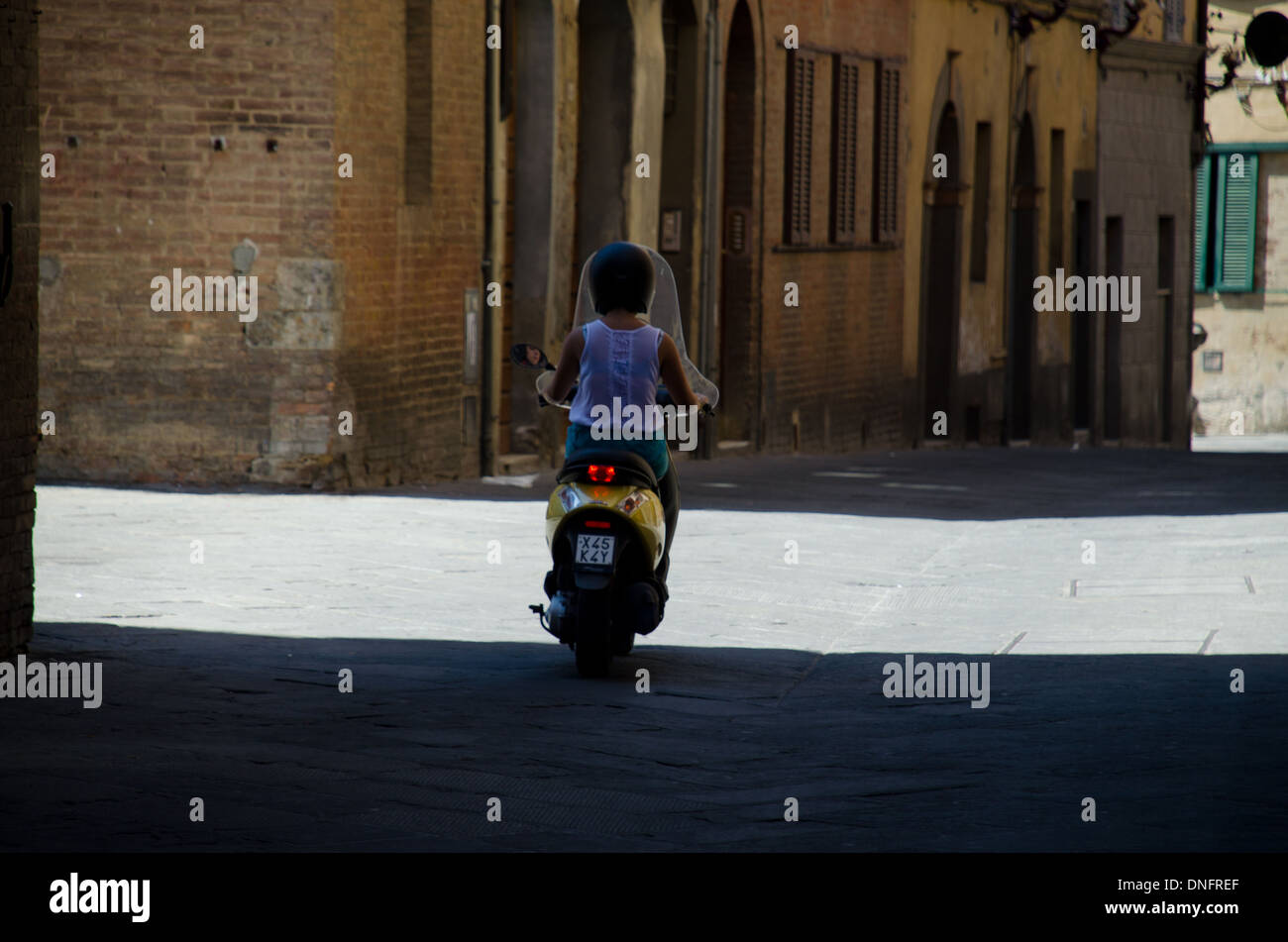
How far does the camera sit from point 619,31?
1727 cm

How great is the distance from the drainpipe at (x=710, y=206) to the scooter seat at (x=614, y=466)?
1155cm

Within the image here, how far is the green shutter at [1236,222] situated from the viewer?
37344 millimetres

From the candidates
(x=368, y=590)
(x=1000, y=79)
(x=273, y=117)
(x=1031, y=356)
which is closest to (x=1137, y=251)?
(x=1031, y=356)

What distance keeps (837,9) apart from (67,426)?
1114 cm

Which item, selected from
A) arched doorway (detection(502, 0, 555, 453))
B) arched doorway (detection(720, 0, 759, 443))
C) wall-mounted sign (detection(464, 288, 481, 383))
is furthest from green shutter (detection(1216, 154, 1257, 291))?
wall-mounted sign (detection(464, 288, 481, 383))

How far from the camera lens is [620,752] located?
248 inches

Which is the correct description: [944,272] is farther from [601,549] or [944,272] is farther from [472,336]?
[601,549]

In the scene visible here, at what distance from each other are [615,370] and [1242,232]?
104 feet

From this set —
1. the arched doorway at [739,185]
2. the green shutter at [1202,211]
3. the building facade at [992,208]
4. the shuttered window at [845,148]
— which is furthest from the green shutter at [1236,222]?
the arched doorway at [739,185]

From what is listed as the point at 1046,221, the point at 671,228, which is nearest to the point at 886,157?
the point at 671,228

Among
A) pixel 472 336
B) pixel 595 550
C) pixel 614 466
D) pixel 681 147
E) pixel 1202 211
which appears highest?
pixel 1202 211

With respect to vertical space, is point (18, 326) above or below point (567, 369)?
above

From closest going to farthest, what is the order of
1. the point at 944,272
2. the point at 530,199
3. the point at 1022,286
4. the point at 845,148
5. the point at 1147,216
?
the point at 530,199 → the point at 845,148 → the point at 944,272 → the point at 1022,286 → the point at 1147,216
